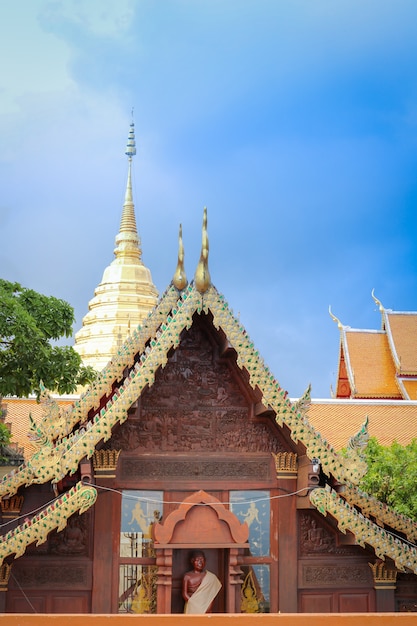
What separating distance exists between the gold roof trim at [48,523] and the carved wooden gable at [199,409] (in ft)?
2.75

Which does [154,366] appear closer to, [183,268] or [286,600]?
[183,268]

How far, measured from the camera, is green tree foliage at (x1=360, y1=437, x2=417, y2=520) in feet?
64.9

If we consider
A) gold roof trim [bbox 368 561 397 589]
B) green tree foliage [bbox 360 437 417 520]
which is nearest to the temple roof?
green tree foliage [bbox 360 437 417 520]

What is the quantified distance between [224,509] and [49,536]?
1677 mm

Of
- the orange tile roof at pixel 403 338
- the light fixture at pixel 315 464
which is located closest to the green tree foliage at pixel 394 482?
the light fixture at pixel 315 464

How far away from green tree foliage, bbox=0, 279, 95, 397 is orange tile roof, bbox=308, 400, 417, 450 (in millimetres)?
12687

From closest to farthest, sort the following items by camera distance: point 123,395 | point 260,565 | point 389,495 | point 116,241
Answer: point 123,395, point 260,565, point 389,495, point 116,241

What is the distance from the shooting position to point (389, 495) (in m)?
20.0

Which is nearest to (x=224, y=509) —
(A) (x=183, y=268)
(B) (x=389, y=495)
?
(A) (x=183, y=268)

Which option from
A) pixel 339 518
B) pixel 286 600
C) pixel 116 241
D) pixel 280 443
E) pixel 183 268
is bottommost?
pixel 286 600

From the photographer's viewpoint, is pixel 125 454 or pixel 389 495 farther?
pixel 389 495

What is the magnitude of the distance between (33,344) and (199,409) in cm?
504

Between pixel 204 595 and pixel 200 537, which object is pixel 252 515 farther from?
pixel 204 595

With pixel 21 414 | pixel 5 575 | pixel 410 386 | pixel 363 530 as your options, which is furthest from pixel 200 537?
pixel 410 386
